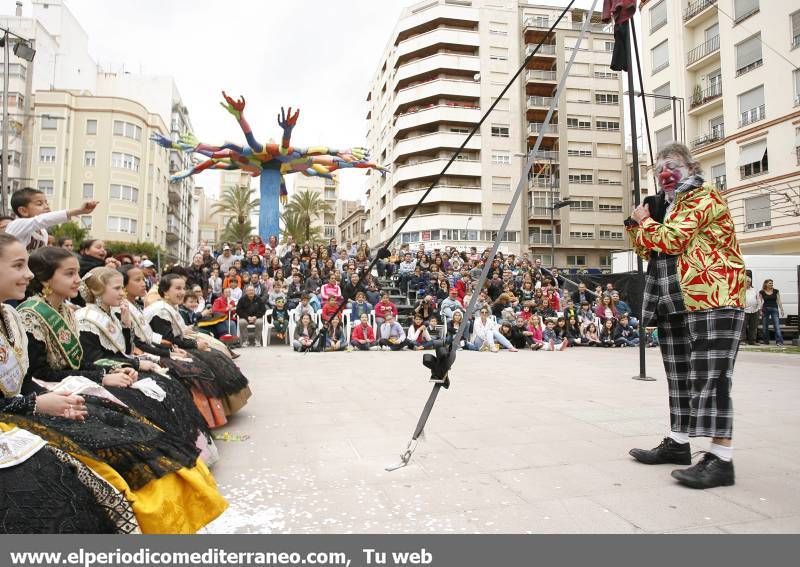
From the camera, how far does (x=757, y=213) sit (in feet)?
70.9

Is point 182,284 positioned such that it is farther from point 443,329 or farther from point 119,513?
point 443,329

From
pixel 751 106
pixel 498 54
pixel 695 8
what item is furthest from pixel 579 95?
pixel 751 106

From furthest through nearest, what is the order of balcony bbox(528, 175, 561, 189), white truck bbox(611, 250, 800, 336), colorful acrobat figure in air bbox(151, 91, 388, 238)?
balcony bbox(528, 175, 561, 189) → colorful acrobat figure in air bbox(151, 91, 388, 238) → white truck bbox(611, 250, 800, 336)

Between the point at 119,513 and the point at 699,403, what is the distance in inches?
111

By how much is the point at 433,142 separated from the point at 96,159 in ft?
89.2

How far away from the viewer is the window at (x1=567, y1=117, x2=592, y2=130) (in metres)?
42.4

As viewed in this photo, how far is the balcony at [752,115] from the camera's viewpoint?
2127cm

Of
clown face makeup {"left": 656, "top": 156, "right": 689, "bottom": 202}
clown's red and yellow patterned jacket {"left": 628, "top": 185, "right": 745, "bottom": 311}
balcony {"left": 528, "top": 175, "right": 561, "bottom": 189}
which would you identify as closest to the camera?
clown's red and yellow patterned jacket {"left": 628, "top": 185, "right": 745, "bottom": 311}

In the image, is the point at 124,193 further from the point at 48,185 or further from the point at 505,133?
the point at 505,133

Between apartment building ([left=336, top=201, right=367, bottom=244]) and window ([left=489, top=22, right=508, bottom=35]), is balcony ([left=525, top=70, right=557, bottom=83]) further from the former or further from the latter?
apartment building ([left=336, top=201, right=367, bottom=244])

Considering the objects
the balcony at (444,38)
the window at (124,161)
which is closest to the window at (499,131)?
the balcony at (444,38)

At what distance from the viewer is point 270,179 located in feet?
66.1

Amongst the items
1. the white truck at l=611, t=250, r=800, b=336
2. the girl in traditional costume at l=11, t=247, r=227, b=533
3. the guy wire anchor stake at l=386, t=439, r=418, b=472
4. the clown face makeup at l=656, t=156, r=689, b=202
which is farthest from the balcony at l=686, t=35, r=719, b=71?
the girl in traditional costume at l=11, t=247, r=227, b=533

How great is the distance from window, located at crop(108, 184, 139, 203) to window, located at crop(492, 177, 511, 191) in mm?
30119
